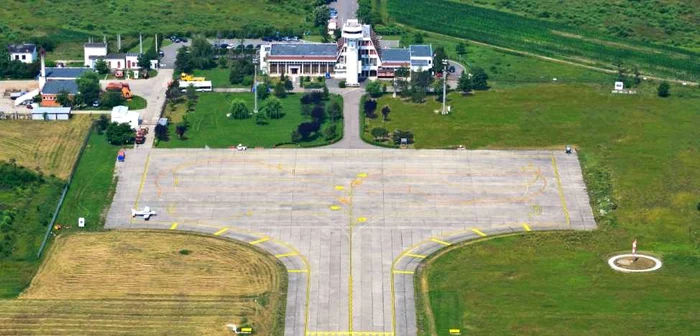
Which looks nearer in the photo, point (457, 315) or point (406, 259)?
point (457, 315)

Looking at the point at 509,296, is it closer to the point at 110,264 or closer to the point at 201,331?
the point at 201,331

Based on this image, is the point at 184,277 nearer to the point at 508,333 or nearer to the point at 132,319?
the point at 132,319

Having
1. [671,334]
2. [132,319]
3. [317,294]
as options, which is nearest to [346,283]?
[317,294]

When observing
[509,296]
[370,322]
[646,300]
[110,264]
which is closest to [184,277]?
[110,264]

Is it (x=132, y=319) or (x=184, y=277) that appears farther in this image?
(x=184, y=277)

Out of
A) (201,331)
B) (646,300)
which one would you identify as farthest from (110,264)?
(646,300)
